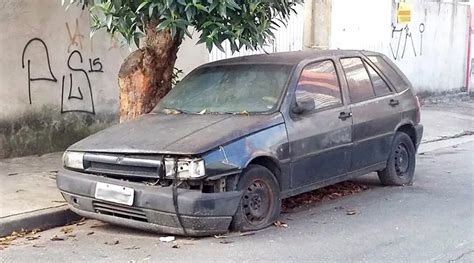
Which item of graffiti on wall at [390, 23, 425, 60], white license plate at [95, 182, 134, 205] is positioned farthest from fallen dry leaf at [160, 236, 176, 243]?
graffiti on wall at [390, 23, 425, 60]

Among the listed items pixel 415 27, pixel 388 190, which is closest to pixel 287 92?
pixel 388 190

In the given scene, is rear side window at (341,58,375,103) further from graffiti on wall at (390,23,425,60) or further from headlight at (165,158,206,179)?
graffiti on wall at (390,23,425,60)

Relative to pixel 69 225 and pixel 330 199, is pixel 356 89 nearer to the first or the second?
pixel 330 199

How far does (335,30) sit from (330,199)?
7119 millimetres

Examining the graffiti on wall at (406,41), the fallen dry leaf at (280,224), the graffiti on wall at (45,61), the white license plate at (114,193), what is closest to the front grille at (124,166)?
the white license plate at (114,193)

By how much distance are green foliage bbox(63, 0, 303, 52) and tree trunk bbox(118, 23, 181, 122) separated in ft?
1.11

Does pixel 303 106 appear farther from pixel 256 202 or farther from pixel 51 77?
pixel 51 77

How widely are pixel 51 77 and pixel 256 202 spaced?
4357mm

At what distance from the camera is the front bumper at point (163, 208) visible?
6.11 m

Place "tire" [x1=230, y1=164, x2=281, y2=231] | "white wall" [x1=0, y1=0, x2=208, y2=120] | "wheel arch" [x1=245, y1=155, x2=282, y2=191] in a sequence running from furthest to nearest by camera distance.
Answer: "white wall" [x1=0, y1=0, x2=208, y2=120] → "wheel arch" [x1=245, y1=155, x2=282, y2=191] → "tire" [x1=230, y1=164, x2=281, y2=231]

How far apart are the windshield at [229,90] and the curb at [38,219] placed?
1.41m

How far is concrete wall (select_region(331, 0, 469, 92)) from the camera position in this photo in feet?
49.7

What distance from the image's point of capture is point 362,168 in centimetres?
800

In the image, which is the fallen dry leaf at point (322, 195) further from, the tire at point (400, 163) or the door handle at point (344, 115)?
the door handle at point (344, 115)
